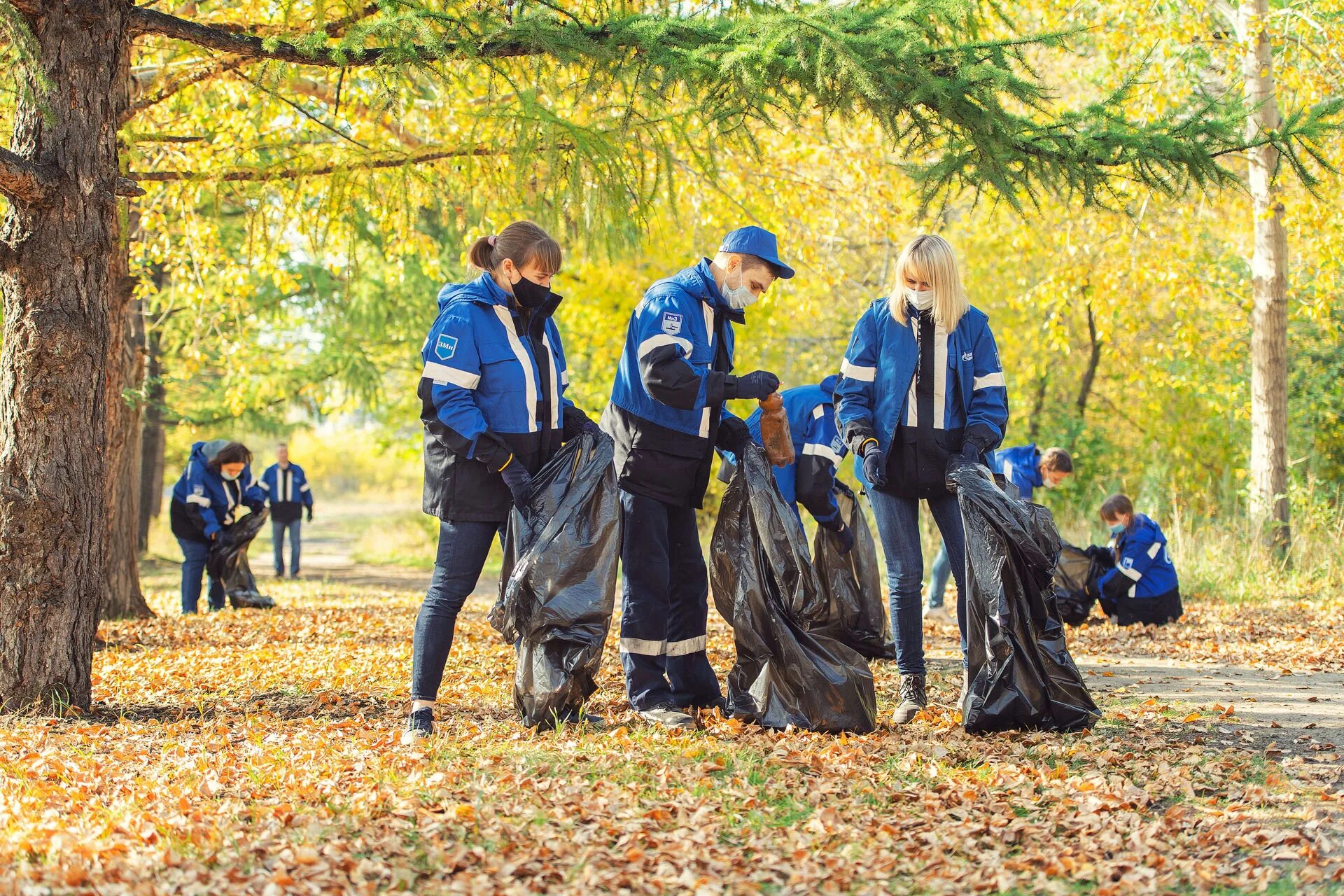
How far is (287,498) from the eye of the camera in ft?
45.9

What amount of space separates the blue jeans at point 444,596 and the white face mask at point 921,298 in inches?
74.0

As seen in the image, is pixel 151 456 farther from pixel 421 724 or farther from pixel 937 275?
pixel 937 275

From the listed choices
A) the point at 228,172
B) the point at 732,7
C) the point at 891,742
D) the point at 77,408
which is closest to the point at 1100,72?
the point at 732,7

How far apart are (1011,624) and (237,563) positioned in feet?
23.3

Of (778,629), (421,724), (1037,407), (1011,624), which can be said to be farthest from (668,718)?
(1037,407)

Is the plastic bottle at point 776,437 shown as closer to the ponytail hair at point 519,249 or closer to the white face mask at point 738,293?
the white face mask at point 738,293

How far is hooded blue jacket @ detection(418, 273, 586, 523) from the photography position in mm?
4215

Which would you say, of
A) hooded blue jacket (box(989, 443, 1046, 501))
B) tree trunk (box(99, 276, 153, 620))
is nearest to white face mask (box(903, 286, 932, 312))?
hooded blue jacket (box(989, 443, 1046, 501))

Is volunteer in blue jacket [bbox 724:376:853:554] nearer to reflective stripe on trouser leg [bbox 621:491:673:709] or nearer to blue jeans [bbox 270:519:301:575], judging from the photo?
reflective stripe on trouser leg [bbox 621:491:673:709]

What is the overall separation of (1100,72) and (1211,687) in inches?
294

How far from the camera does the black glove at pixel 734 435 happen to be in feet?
15.5

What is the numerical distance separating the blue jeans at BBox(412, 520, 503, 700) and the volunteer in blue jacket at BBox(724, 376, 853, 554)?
142 centimetres

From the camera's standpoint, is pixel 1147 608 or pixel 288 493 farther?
pixel 288 493

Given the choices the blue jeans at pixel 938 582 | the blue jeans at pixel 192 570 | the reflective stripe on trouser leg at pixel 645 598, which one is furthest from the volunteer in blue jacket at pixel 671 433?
the blue jeans at pixel 192 570
